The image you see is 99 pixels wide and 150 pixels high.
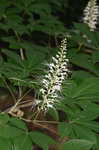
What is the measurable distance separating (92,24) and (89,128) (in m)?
1.26

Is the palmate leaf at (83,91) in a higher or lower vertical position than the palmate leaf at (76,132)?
higher

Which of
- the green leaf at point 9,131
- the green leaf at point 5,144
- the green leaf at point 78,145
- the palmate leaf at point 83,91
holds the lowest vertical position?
the green leaf at point 78,145

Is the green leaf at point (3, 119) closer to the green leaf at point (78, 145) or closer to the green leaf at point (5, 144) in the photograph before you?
the green leaf at point (5, 144)

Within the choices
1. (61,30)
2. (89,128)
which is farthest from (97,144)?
(61,30)

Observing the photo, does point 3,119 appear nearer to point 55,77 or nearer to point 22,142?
point 22,142

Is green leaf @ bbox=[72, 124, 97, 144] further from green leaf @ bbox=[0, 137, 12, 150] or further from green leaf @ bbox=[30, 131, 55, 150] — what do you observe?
green leaf @ bbox=[0, 137, 12, 150]

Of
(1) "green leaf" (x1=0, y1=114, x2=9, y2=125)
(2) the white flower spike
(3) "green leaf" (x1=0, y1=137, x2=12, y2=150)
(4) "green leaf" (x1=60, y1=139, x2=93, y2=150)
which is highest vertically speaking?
(2) the white flower spike

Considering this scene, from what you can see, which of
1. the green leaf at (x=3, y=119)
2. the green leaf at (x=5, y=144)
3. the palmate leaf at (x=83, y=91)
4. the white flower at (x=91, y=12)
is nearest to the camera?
the green leaf at (x=5, y=144)

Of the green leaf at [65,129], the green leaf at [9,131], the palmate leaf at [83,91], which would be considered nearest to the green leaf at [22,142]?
the green leaf at [9,131]

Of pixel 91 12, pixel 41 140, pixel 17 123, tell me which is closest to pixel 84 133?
pixel 41 140

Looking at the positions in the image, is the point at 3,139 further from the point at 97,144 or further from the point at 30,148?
the point at 97,144

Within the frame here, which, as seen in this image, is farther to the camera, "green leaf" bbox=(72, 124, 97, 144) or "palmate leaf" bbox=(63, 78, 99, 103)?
"palmate leaf" bbox=(63, 78, 99, 103)

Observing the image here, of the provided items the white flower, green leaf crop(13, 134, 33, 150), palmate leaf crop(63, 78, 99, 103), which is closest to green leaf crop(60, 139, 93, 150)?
green leaf crop(13, 134, 33, 150)

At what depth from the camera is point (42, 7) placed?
3.05m
